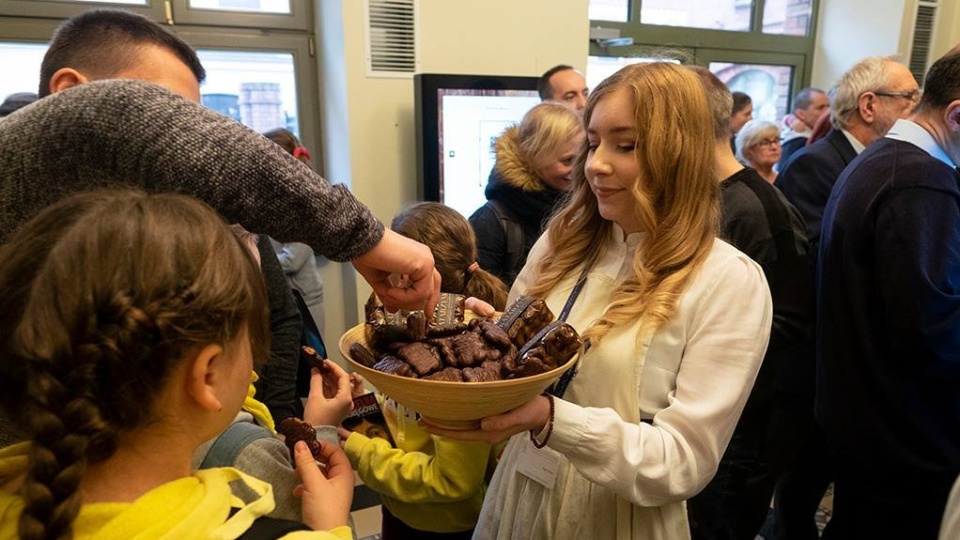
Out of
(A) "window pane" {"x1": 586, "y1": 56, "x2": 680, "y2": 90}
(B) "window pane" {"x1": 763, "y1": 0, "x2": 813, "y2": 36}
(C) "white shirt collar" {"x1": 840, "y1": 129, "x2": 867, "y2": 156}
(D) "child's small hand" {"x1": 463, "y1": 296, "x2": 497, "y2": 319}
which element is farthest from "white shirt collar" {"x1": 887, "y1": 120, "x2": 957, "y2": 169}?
(B) "window pane" {"x1": 763, "y1": 0, "x2": 813, "y2": 36}

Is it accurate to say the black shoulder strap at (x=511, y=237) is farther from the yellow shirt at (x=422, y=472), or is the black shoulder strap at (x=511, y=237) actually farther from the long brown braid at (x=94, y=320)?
the long brown braid at (x=94, y=320)

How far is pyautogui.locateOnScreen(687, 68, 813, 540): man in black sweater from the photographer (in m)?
1.83

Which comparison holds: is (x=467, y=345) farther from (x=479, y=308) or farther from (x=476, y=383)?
(x=479, y=308)

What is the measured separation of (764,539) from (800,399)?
2.44 feet

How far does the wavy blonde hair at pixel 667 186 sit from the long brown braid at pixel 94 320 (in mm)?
772

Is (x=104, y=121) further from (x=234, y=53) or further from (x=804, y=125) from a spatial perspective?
(x=804, y=125)

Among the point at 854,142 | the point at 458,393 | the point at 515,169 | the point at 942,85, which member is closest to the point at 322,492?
the point at 458,393

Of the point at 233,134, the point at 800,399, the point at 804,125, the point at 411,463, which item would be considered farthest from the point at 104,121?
the point at 804,125

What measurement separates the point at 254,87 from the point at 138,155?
2.98 meters

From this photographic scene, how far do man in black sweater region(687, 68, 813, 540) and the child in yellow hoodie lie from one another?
68 centimetres

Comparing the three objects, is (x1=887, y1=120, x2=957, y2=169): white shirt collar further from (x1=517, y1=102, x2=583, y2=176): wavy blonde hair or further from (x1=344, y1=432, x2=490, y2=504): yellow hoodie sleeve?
(x1=344, y1=432, x2=490, y2=504): yellow hoodie sleeve

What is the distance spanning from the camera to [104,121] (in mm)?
728

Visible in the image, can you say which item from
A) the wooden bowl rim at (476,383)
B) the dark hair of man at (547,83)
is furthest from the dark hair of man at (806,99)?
the wooden bowl rim at (476,383)

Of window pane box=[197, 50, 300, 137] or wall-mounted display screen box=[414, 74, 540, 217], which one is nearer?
wall-mounted display screen box=[414, 74, 540, 217]
